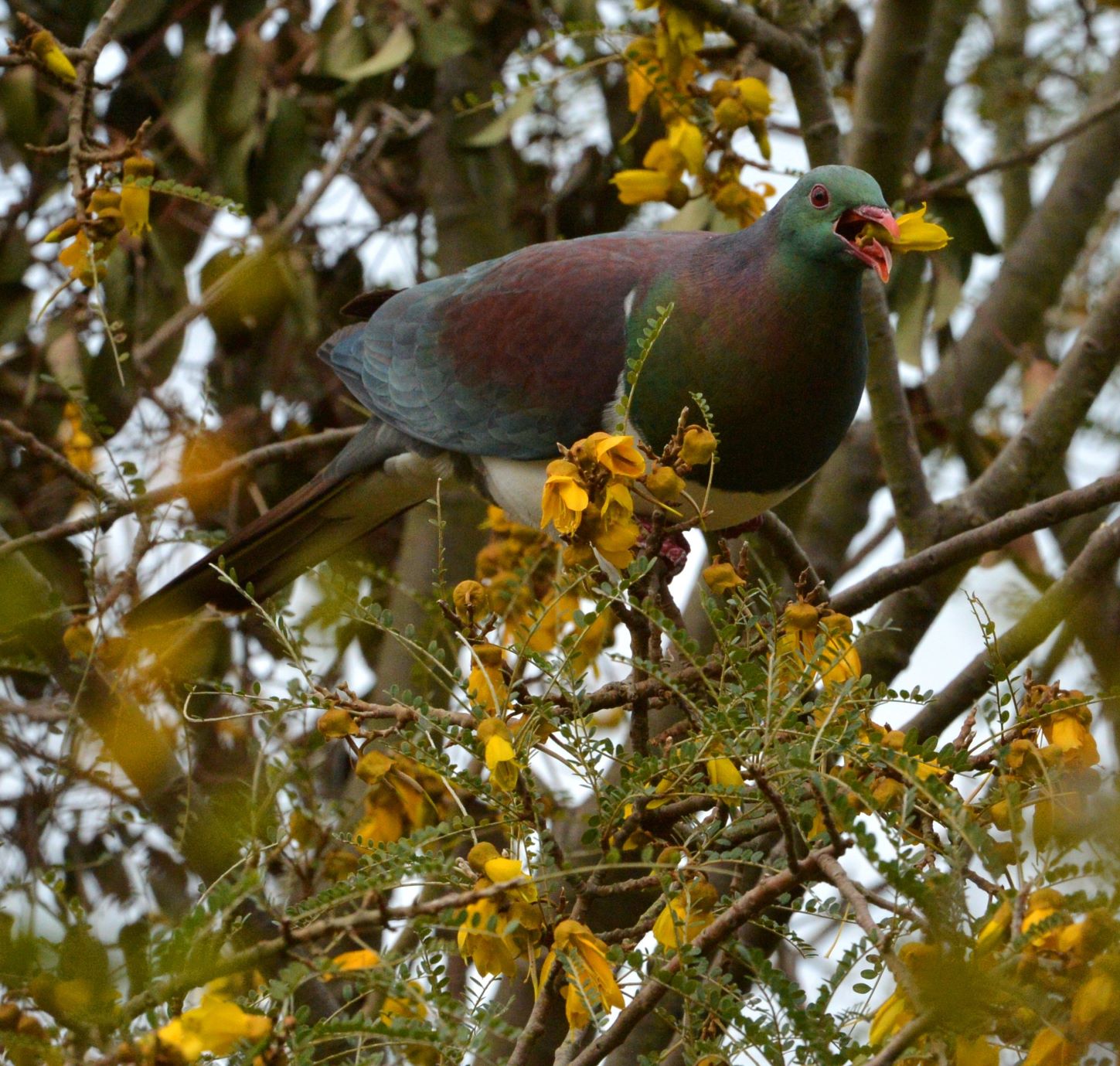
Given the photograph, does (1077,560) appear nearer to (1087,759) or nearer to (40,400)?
(1087,759)

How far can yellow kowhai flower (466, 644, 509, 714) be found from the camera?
1.62 meters

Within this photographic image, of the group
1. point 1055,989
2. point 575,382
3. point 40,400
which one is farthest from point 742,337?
point 40,400

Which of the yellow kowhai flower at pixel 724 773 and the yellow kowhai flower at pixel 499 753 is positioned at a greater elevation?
the yellow kowhai flower at pixel 499 753

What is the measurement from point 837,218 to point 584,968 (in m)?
1.29

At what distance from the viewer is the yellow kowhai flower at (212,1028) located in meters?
1.14

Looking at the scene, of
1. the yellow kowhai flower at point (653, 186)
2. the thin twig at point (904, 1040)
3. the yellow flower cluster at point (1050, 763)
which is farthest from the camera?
the yellow kowhai flower at point (653, 186)

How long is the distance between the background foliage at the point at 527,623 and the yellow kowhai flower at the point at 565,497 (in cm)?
7

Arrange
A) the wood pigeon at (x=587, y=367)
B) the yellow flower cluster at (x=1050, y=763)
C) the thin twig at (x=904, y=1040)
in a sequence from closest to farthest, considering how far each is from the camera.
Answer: the thin twig at (x=904, y=1040) < the yellow flower cluster at (x=1050, y=763) < the wood pigeon at (x=587, y=367)

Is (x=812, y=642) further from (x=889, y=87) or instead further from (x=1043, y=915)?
(x=889, y=87)

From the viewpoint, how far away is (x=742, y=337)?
8.13 ft

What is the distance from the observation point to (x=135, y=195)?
7.36 ft

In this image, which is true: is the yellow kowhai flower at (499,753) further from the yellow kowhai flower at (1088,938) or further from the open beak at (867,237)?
the open beak at (867,237)

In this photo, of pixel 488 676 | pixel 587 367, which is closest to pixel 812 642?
pixel 488 676

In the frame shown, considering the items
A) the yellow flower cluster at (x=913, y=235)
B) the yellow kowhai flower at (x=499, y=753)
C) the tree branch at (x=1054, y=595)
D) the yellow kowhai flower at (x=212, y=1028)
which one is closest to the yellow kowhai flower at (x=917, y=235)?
the yellow flower cluster at (x=913, y=235)
